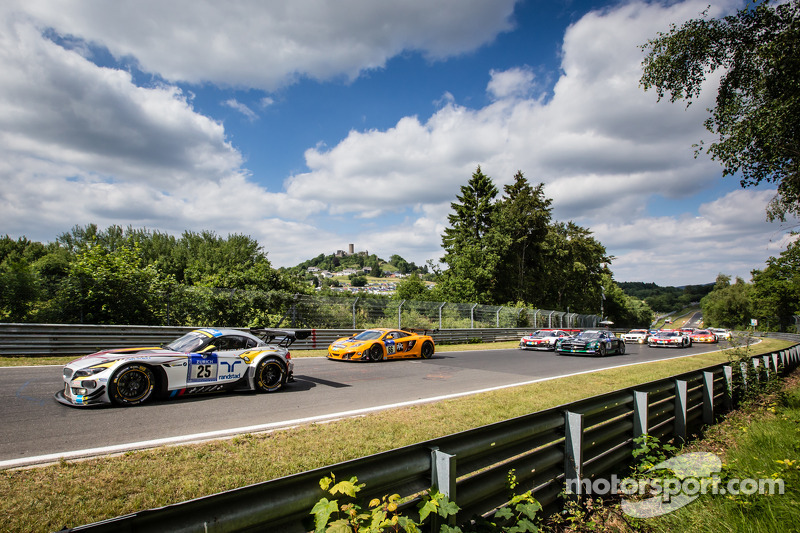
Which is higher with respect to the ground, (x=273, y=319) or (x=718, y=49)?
(x=718, y=49)

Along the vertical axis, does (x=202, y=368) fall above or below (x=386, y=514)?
above

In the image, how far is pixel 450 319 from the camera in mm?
24438

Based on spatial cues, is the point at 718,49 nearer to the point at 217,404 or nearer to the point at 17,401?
the point at 217,404

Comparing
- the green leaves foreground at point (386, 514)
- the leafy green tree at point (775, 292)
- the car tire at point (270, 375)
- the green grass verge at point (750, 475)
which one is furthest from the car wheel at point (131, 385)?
the leafy green tree at point (775, 292)

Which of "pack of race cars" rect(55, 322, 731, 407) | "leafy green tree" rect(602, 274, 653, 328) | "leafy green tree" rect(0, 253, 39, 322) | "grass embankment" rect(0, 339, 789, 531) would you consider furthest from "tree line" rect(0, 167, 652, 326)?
"grass embankment" rect(0, 339, 789, 531)

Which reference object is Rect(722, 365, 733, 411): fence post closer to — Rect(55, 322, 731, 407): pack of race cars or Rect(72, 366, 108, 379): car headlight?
Rect(55, 322, 731, 407): pack of race cars

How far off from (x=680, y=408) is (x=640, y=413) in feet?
5.07

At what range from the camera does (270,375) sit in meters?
8.47

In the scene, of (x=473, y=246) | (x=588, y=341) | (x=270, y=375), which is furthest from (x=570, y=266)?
(x=270, y=375)

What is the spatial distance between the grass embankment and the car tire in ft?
8.94

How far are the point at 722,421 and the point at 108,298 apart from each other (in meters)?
17.9

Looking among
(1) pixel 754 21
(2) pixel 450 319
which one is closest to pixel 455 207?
(2) pixel 450 319

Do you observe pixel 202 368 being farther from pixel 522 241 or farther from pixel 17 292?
pixel 522 241

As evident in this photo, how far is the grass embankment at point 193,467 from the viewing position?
11.2ft
